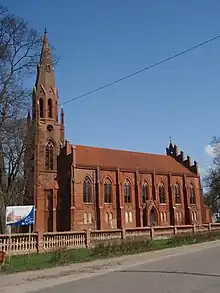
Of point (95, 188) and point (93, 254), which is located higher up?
point (95, 188)

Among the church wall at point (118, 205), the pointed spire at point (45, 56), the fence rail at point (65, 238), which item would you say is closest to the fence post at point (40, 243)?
the fence rail at point (65, 238)

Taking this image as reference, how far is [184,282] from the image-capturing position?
9945 mm

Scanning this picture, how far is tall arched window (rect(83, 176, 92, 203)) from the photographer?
5115 cm

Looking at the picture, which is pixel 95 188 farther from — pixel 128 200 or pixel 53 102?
pixel 53 102

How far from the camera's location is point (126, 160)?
59.2 metres

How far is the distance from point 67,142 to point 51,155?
3.08 m

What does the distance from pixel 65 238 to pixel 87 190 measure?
25.6 m

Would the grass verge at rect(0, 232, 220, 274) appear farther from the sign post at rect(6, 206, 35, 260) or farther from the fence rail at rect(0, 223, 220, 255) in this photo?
the sign post at rect(6, 206, 35, 260)

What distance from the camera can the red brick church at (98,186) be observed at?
163ft

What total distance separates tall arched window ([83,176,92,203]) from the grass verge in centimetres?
2373

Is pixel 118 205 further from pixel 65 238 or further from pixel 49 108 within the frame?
pixel 65 238

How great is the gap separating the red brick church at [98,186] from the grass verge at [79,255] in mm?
22770

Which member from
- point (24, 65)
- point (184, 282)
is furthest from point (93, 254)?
point (24, 65)

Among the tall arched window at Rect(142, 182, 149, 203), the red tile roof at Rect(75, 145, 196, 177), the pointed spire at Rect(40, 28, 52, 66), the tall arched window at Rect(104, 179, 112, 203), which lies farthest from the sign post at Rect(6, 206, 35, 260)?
the tall arched window at Rect(142, 182, 149, 203)
